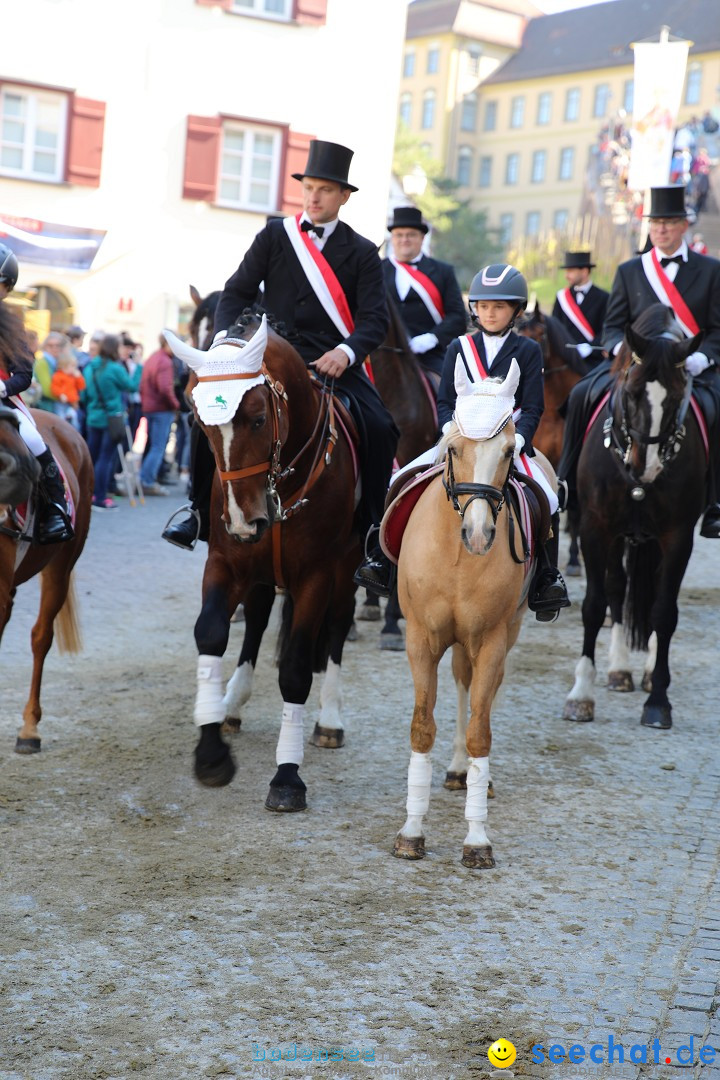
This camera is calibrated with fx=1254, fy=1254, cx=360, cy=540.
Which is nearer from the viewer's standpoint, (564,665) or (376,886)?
(376,886)

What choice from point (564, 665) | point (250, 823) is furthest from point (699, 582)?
point (250, 823)


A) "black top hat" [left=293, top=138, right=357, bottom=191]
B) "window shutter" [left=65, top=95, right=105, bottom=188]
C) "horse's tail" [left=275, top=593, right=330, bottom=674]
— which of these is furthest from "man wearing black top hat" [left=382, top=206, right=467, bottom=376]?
"window shutter" [left=65, top=95, right=105, bottom=188]

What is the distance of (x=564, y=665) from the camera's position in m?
10.0

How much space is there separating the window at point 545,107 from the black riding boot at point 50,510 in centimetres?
8751

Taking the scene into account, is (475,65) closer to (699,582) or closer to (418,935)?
(699,582)

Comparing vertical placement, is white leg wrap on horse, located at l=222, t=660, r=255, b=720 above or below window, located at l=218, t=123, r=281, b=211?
below


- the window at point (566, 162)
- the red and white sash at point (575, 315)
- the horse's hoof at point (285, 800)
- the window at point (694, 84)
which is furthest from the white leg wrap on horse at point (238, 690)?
the window at point (566, 162)

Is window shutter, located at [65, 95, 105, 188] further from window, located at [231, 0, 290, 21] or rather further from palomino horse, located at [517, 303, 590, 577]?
palomino horse, located at [517, 303, 590, 577]

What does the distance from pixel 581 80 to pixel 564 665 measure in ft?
273

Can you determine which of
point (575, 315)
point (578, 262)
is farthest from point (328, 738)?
point (578, 262)

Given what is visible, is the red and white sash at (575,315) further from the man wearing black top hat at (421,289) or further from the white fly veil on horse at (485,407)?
the white fly veil on horse at (485,407)

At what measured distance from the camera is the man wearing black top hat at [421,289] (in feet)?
36.4

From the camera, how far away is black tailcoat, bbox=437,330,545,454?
661 cm

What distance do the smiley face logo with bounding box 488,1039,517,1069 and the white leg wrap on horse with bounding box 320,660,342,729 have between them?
3611mm
